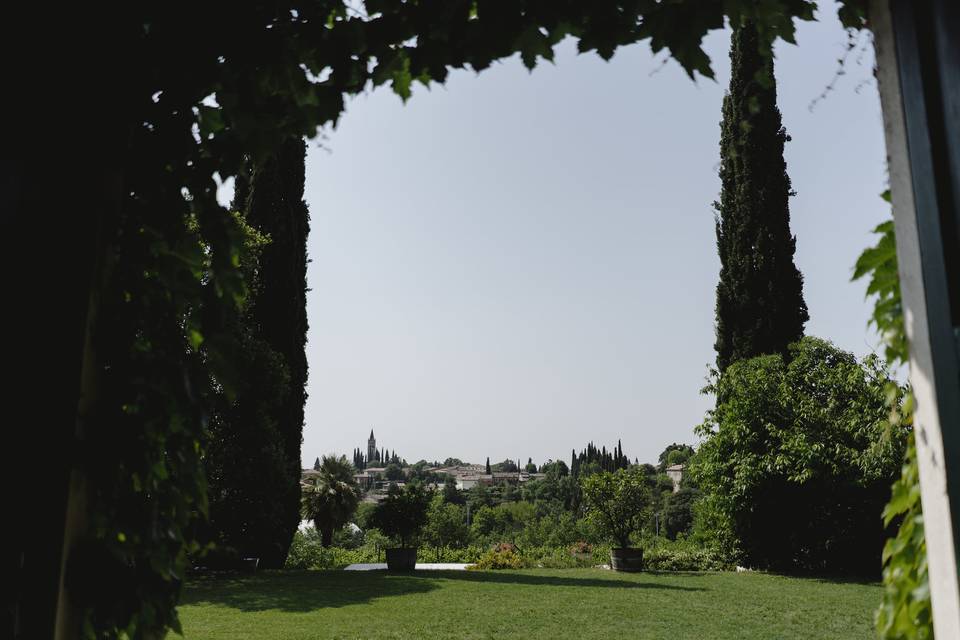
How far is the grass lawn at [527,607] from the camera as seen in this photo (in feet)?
24.9

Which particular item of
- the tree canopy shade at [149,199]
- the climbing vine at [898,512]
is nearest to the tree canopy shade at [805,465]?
the climbing vine at [898,512]

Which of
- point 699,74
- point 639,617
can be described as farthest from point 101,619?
point 639,617

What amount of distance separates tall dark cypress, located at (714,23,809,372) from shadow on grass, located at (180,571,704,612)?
825 cm

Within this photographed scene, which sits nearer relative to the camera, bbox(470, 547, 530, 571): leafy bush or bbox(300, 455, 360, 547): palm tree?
bbox(470, 547, 530, 571): leafy bush

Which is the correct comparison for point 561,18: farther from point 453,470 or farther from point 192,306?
point 453,470

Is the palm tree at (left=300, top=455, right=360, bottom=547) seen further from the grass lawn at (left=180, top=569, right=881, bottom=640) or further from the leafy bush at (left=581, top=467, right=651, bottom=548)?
the leafy bush at (left=581, top=467, right=651, bottom=548)

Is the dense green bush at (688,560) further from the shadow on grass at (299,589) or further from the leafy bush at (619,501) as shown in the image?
the shadow on grass at (299,589)

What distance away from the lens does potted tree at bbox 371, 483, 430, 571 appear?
15.3m

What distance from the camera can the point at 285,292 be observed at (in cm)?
1762

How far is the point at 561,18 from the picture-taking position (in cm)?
177

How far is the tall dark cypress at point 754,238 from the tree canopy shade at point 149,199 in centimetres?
1730

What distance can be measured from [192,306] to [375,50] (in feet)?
2.82

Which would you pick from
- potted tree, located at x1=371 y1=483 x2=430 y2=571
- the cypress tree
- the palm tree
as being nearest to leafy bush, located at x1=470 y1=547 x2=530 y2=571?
potted tree, located at x1=371 y1=483 x2=430 y2=571

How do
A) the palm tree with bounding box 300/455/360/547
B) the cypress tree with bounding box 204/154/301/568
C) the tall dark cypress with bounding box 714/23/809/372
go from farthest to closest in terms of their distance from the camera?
the palm tree with bounding box 300/455/360/547 < the tall dark cypress with bounding box 714/23/809/372 < the cypress tree with bounding box 204/154/301/568
